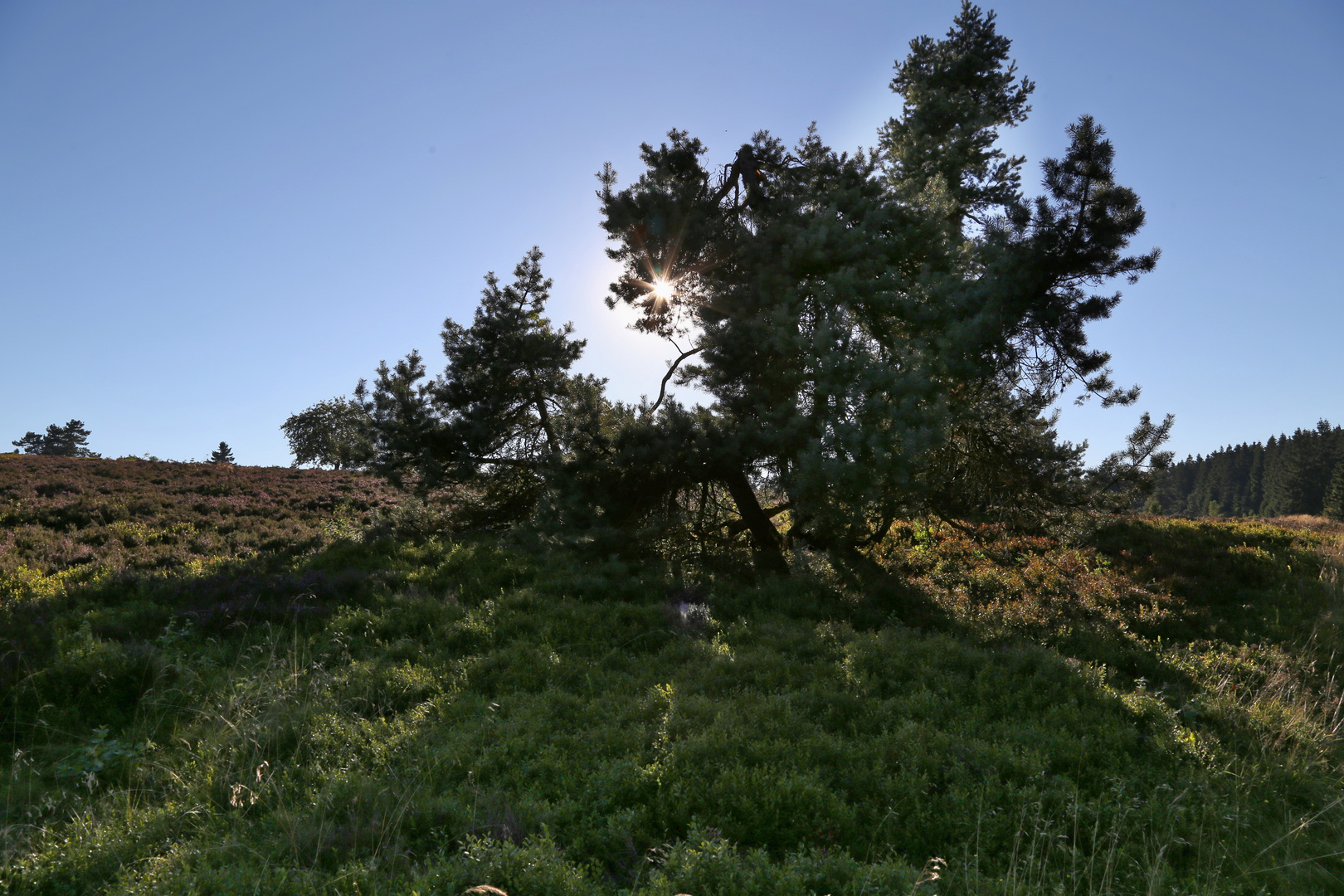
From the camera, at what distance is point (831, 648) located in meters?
8.27

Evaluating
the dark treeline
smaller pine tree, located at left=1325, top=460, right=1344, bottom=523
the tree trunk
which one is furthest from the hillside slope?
smaller pine tree, located at left=1325, top=460, right=1344, bottom=523

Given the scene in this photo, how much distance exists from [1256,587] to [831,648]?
36.9 ft

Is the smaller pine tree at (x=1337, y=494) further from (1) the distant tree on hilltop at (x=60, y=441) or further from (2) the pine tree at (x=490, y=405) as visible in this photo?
(1) the distant tree on hilltop at (x=60, y=441)

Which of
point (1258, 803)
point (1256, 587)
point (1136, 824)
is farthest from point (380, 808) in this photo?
point (1256, 587)

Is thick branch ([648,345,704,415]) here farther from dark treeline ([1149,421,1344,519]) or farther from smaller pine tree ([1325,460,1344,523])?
smaller pine tree ([1325,460,1344,523])

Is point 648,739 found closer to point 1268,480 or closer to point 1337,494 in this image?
point 1337,494

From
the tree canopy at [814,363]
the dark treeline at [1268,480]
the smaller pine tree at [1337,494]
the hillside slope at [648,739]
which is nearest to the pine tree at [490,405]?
the tree canopy at [814,363]

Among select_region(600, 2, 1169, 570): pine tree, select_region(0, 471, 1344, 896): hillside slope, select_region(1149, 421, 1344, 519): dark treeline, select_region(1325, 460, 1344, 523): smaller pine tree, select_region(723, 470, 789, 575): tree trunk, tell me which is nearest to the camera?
select_region(0, 471, 1344, 896): hillside slope

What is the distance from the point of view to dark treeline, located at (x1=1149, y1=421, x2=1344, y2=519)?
73.4 meters

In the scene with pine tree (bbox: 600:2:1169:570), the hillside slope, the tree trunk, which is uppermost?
pine tree (bbox: 600:2:1169:570)

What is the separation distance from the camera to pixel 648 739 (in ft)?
18.7

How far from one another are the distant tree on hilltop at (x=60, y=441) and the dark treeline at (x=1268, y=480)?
362ft

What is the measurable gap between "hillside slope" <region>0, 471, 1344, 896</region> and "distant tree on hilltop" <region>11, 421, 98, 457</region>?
3303 inches

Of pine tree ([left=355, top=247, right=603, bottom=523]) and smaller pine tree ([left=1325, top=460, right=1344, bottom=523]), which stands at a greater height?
smaller pine tree ([left=1325, top=460, right=1344, bottom=523])
